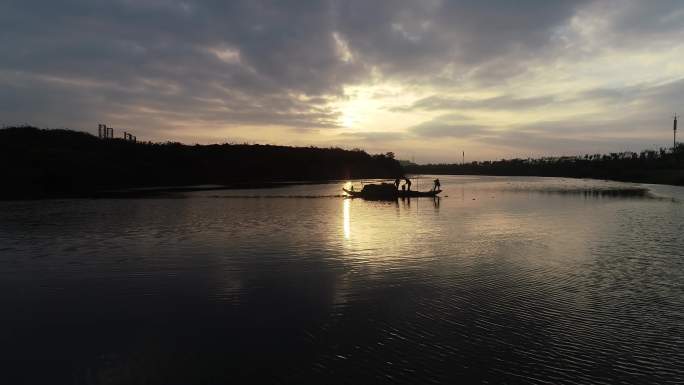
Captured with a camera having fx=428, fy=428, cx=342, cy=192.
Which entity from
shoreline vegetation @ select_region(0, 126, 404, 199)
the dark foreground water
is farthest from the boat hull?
the dark foreground water

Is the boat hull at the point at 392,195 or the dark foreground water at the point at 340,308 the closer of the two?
the dark foreground water at the point at 340,308

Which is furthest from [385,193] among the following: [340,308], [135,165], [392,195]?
[135,165]

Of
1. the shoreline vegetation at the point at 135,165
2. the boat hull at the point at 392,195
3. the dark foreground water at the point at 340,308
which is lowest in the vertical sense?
the dark foreground water at the point at 340,308

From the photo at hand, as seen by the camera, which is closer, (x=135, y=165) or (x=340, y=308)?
(x=340, y=308)

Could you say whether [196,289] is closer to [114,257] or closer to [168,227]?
[114,257]

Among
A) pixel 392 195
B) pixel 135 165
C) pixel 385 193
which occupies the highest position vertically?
pixel 135 165

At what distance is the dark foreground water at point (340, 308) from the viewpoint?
9.11 metres

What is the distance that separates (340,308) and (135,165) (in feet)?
286

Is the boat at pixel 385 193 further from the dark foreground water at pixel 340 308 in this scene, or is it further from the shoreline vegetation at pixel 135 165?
the dark foreground water at pixel 340 308

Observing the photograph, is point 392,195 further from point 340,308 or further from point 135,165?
point 135,165

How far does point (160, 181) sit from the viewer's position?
89.9 meters

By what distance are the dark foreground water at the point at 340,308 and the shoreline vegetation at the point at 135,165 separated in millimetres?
44037

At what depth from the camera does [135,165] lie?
88500 mm

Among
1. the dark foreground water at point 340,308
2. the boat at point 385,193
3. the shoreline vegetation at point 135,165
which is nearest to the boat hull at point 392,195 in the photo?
the boat at point 385,193
